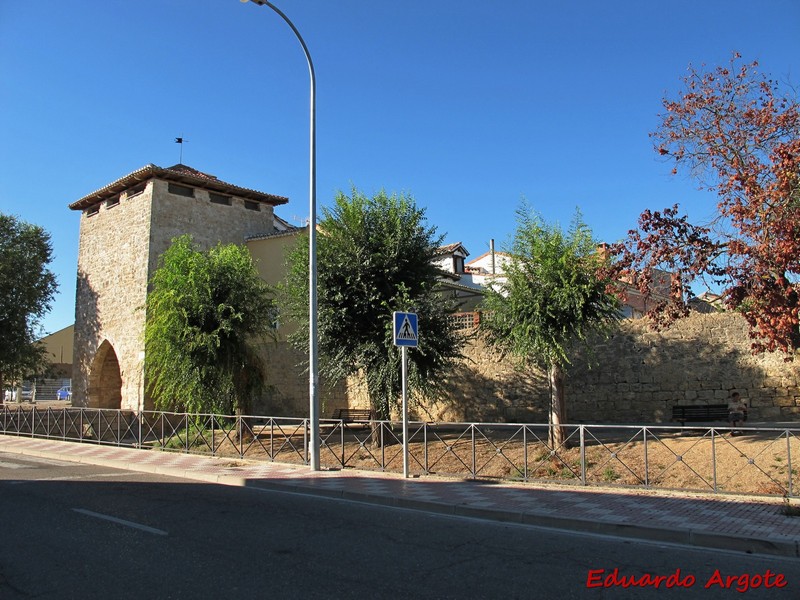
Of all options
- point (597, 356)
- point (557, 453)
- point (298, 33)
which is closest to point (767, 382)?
point (597, 356)

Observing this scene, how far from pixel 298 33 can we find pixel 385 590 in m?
11.1

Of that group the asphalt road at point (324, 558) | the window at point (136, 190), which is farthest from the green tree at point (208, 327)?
the asphalt road at point (324, 558)

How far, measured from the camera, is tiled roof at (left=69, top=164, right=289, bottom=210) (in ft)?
89.4

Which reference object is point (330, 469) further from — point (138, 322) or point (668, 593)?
point (138, 322)

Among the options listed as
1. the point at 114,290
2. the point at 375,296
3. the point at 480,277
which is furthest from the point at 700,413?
the point at 480,277

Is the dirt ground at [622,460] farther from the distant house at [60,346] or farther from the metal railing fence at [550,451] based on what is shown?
the distant house at [60,346]

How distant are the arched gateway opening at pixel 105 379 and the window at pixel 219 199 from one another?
27.6 ft

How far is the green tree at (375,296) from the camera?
15.8 m

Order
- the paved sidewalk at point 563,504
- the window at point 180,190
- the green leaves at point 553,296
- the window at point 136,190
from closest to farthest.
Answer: the paved sidewalk at point 563,504 → the green leaves at point 553,296 → the window at point 180,190 → the window at point 136,190

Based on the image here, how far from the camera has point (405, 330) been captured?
11.1 m

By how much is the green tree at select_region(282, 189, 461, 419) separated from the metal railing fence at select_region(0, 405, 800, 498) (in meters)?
1.67

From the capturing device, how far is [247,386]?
65.4ft
